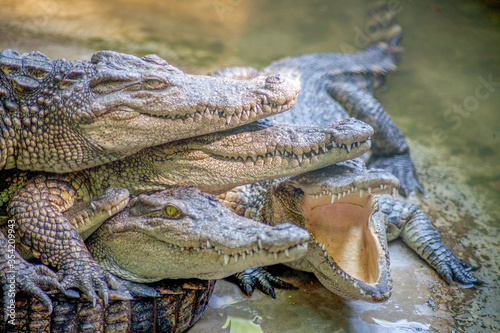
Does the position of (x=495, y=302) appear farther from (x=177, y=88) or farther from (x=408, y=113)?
(x=408, y=113)

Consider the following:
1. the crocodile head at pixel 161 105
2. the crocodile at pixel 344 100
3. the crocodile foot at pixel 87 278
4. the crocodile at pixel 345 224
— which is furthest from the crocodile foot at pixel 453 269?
the crocodile foot at pixel 87 278

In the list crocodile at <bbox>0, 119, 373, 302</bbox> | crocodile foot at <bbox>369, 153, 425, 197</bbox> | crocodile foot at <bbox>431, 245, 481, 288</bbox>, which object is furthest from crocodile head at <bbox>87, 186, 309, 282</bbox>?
crocodile foot at <bbox>369, 153, 425, 197</bbox>

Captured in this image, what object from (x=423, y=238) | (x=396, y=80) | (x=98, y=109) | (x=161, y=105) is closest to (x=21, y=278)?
(x=98, y=109)

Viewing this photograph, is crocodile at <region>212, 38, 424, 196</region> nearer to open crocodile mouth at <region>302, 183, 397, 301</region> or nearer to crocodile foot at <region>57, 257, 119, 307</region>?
open crocodile mouth at <region>302, 183, 397, 301</region>

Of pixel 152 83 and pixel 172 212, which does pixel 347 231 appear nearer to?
pixel 172 212

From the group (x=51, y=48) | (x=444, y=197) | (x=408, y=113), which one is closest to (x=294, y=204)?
(x=444, y=197)

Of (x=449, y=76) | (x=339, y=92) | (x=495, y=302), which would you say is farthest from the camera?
(x=449, y=76)
